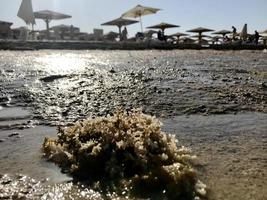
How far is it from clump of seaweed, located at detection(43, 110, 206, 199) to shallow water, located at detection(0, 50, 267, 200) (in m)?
0.17

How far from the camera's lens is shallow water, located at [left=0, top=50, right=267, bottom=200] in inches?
165

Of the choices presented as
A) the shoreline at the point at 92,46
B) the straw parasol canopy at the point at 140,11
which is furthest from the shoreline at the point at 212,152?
the straw parasol canopy at the point at 140,11

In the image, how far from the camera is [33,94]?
8.04 metres

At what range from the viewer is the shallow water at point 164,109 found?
13.7 feet

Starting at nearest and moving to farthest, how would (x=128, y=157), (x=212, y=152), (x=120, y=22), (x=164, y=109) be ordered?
1. (x=128, y=157)
2. (x=212, y=152)
3. (x=164, y=109)
4. (x=120, y=22)

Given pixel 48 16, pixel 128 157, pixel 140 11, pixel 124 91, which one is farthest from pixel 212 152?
pixel 48 16

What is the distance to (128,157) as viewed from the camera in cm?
408

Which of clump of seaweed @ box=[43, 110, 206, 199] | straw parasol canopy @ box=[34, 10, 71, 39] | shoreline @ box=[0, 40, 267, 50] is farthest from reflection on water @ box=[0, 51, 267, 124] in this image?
straw parasol canopy @ box=[34, 10, 71, 39]

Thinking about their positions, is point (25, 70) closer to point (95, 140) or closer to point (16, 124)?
point (16, 124)

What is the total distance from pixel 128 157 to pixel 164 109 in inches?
121

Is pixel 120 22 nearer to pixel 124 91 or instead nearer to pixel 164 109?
pixel 124 91

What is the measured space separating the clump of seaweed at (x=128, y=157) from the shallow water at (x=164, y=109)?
0.57ft

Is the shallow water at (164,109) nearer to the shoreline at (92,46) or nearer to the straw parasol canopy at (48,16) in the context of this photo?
the shoreline at (92,46)

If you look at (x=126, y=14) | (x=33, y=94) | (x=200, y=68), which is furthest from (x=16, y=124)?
(x=126, y=14)
